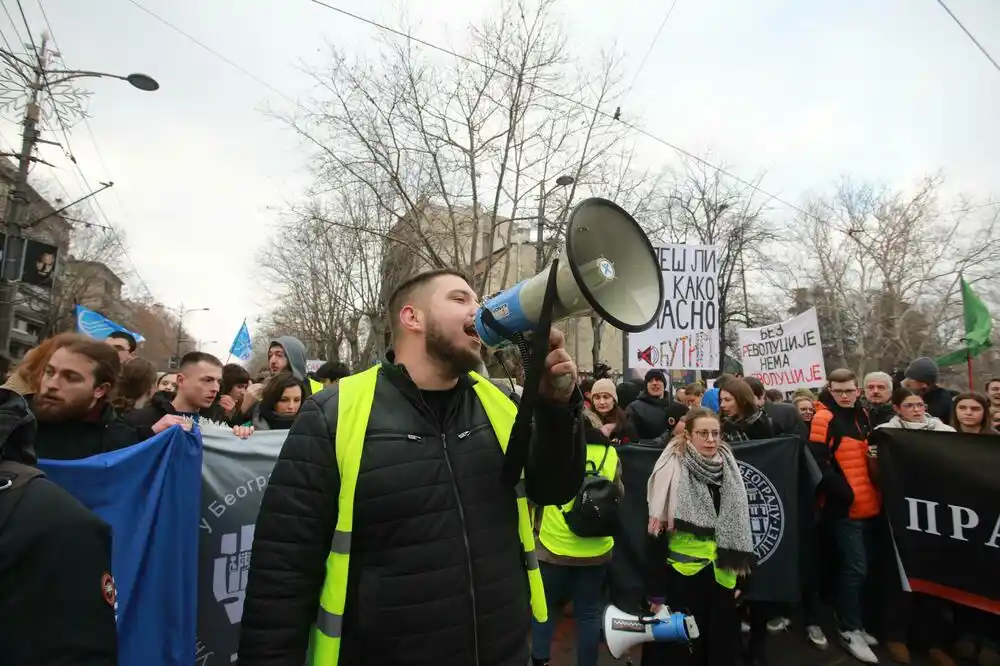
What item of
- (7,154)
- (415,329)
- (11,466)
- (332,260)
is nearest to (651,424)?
(415,329)

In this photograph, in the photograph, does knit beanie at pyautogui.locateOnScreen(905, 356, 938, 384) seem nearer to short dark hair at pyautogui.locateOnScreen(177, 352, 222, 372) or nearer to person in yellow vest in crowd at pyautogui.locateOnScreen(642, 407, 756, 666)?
person in yellow vest in crowd at pyautogui.locateOnScreen(642, 407, 756, 666)

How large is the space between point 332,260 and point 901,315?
22.2 metres

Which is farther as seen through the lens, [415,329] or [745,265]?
[745,265]

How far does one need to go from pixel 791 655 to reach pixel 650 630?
1688 mm

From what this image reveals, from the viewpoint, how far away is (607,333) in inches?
1582

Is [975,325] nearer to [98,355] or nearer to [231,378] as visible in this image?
[231,378]

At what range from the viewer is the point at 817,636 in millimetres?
4227

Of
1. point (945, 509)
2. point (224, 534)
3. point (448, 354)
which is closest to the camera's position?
point (448, 354)

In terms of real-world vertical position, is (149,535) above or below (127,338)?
below

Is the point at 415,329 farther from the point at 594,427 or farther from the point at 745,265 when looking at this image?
the point at 745,265

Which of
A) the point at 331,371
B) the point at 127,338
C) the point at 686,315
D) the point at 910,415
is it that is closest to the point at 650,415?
the point at 686,315

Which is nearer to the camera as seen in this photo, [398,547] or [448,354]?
[398,547]

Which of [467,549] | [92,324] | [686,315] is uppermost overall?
[92,324]

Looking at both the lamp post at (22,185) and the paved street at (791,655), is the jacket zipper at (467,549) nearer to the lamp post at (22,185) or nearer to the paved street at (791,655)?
the paved street at (791,655)
